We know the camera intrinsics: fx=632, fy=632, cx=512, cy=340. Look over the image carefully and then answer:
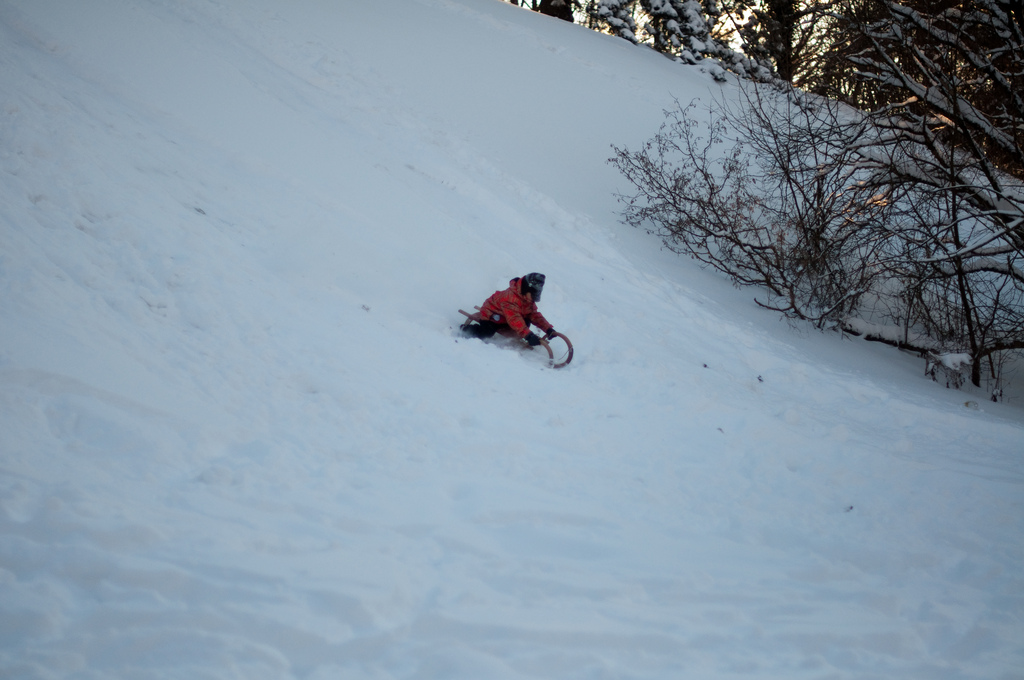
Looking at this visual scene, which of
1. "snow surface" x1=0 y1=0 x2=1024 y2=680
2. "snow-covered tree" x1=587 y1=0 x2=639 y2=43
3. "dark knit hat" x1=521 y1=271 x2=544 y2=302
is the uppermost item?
"snow-covered tree" x1=587 y1=0 x2=639 y2=43

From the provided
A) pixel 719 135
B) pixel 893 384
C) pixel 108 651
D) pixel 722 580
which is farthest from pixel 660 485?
pixel 719 135

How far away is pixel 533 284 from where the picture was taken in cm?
566

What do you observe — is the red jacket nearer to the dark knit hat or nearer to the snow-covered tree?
the dark knit hat

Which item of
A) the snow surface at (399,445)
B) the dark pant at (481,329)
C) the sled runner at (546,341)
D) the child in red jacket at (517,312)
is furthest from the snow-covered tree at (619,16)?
the dark pant at (481,329)

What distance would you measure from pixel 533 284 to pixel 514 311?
11.9 inches

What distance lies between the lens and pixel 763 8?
13062 millimetres

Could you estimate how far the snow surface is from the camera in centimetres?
262

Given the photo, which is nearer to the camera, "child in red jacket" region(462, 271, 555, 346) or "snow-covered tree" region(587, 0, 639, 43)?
"child in red jacket" region(462, 271, 555, 346)

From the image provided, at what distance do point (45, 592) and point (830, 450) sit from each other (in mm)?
4964

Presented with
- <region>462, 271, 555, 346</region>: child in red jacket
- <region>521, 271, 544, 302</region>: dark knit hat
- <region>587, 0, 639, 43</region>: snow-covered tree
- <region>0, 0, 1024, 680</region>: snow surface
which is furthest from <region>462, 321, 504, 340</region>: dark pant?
<region>587, 0, 639, 43</region>: snow-covered tree

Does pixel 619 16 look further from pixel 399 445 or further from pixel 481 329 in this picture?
pixel 399 445

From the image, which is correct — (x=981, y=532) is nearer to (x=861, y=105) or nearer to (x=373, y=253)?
(x=373, y=253)

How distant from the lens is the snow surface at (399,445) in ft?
8.58

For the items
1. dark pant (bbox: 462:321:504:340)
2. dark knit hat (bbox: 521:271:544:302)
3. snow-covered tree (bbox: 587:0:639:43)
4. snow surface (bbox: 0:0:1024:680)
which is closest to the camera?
snow surface (bbox: 0:0:1024:680)
